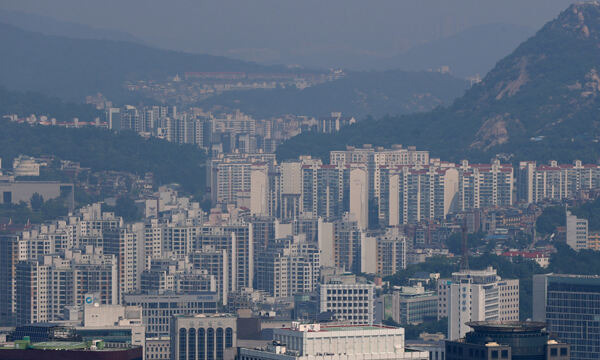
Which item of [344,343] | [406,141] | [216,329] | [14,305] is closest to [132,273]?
[14,305]

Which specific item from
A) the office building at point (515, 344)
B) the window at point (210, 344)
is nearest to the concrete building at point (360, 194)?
the window at point (210, 344)

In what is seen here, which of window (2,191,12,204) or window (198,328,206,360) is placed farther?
window (2,191,12,204)

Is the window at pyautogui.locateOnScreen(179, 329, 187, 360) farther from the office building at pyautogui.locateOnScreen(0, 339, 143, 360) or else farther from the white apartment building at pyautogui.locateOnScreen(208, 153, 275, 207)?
the white apartment building at pyautogui.locateOnScreen(208, 153, 275, 207)

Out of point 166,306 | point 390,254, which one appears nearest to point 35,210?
point 390,254

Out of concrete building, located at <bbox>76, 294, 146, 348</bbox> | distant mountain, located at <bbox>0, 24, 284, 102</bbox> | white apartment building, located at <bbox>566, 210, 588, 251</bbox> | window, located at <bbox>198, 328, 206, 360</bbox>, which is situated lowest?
window, located at <bbox>198, 328, 206, 360</bbox>

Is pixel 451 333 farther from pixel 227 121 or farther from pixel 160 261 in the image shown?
pixel 227 121

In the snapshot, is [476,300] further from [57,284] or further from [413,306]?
[57,284]

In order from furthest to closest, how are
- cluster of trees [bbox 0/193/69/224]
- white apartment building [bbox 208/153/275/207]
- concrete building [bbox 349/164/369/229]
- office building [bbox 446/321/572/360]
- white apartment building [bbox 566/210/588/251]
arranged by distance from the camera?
white apartment building [bbox 208/153/275/207], concrete building [bbox 349/164/369/229], cluster of trees [bbox 0/193/69/224], white apartment building [bbox 566/210/588/251], office building [bbox 446/321/572/360]

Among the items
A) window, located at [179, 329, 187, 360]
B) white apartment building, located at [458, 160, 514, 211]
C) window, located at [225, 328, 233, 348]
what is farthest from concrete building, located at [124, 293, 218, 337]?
white apartment building, located at [458, 160, 514, 211]
